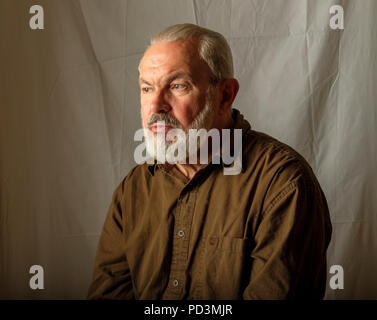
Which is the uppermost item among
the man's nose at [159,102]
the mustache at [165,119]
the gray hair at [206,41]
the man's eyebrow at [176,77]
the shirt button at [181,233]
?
the gray hair at [206,41]

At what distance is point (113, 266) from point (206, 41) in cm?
84

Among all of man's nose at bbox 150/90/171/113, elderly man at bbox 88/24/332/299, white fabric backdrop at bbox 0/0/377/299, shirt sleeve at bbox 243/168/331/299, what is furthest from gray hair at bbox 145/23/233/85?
white fabric backdrop at bbox 0/0/377/299

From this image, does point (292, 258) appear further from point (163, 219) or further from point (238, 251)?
point (163, 219)

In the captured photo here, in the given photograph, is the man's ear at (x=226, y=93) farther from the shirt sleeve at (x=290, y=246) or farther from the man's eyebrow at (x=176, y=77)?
the shirt sleeve at (x=290, y=246)

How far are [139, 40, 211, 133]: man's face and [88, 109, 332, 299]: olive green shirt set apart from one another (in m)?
0.18

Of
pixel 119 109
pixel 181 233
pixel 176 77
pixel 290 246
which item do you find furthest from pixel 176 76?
pixel 119 109

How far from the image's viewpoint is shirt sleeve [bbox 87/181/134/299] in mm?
1752

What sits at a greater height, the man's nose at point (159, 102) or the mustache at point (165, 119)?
the man's nose at point (159, 102)

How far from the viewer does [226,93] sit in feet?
5.51

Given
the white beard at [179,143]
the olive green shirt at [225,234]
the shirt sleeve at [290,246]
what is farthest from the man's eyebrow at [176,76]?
the shirt sleeve at [290,246]

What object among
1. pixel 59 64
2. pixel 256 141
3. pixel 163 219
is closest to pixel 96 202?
pixel 59 64

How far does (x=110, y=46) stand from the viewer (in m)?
2.34

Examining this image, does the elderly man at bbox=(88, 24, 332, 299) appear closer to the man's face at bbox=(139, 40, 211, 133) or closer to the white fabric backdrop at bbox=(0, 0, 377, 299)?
the man's face at bbox=(139, 40, 211, 133)

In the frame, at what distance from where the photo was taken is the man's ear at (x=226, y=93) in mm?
1663
